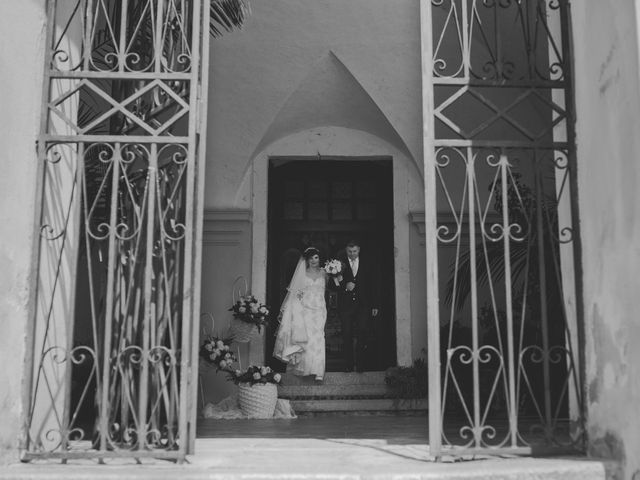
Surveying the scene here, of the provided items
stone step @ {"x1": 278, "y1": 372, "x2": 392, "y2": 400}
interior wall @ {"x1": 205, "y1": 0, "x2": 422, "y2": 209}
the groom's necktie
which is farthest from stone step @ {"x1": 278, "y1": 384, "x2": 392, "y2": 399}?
interior wall @ {"x1": 205, "y1": 0, "x2": 422, "y2": 209}

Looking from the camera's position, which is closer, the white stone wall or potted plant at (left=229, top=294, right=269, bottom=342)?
the white stone wall

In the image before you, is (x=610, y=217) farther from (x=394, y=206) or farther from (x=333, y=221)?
(x=333, y=221)

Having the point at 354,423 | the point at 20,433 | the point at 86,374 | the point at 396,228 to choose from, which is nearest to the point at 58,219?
the point at 20,433

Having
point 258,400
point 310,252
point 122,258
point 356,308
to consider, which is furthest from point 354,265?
point 122,258

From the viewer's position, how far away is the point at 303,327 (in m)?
10.6

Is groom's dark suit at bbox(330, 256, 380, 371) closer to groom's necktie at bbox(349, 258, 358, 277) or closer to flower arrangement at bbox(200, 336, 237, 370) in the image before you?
groom's necktie at bbox(349, 258, 358, 277)

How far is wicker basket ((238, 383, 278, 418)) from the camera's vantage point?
911 centimetres

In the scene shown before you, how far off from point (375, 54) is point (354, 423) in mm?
4812

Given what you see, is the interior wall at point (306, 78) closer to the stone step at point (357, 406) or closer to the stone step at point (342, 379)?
the stone step at point (342, 379)

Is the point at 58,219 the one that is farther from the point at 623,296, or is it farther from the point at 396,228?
the point at 396,228

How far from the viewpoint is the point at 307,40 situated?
1039 centimetres

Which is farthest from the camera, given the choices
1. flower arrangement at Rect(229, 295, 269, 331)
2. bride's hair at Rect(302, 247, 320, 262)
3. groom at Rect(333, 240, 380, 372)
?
groom at Rect(333, 240, 380, 372)

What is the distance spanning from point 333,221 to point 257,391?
340cm

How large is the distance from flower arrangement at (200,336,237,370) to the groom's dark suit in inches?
82.9
